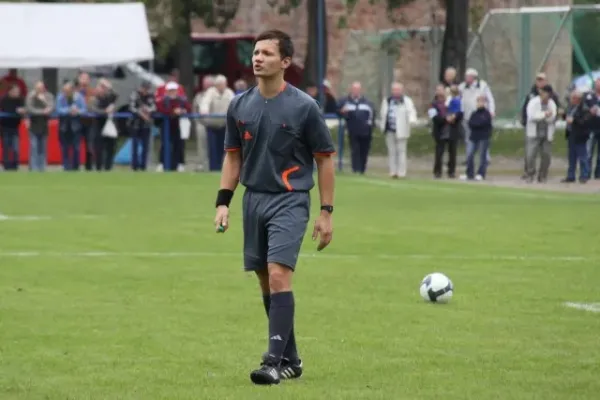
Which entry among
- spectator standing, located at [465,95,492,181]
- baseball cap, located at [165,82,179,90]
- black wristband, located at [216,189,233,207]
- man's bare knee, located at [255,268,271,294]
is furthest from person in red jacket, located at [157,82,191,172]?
man's bare knee, located at [255,268,271,294]

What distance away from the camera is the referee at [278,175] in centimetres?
Answer: 880

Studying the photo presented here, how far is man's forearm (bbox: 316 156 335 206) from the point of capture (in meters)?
9.03

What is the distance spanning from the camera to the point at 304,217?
29.5 ft

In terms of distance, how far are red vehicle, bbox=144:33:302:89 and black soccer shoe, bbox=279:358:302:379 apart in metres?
38.4

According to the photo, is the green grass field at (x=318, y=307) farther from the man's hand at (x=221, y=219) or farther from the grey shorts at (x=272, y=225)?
the man's hand at (x=221, y=219)

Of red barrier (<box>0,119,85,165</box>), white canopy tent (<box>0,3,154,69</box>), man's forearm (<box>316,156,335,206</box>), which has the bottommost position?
red barrier (<box>0,119,85,165</box>)

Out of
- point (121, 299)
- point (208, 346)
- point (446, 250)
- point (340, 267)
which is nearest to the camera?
point (208, 346)

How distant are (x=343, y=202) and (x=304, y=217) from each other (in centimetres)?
1578

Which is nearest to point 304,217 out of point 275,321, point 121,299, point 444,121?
point 275,321

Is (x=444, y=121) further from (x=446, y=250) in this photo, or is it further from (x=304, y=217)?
(x=304, y=217)

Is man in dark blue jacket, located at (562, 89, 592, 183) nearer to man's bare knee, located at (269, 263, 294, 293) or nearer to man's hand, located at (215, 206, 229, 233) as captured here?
man's hand, located at (215, 206, 229, 233)

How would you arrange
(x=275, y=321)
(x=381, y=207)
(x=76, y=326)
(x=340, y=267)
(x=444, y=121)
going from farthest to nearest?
(x=444, y=121) → (x=381, y=207) → (x=340, y=267) → (x=76, y=326) → (x=275, y=321)

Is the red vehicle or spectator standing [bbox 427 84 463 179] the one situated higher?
spectator standing [bbox 427 84 463 179]

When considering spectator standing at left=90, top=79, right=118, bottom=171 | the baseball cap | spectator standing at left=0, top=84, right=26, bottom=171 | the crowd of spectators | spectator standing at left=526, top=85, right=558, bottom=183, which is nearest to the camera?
spectator standing at left=526, top=85, right=558, bottom=183
